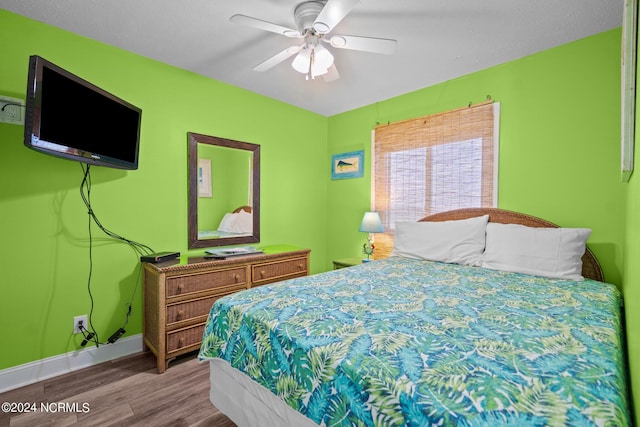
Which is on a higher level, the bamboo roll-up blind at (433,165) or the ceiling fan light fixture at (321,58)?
the ceiling fan light fixture at (321,58)

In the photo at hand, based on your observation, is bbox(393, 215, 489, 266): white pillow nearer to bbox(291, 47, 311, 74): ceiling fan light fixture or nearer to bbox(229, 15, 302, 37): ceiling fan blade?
bbox(291, 47, 311, 74): ceiling fan light fixture

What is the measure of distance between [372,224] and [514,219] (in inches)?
51.4

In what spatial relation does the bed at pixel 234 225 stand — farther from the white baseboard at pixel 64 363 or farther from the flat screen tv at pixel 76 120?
the white baseboard at pixel 64 363

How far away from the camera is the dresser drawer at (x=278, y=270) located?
273 cm

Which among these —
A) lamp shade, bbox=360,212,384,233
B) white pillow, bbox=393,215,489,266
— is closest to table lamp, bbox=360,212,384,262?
lamp shade, bbox=360,212,384,233

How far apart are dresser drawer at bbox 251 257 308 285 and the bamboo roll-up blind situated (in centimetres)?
99

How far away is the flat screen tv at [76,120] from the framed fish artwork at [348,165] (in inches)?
92.1

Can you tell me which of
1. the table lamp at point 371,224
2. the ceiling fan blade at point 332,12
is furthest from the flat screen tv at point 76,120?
the table lamp at point 371,224


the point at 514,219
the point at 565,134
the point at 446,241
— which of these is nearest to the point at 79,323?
the point at 446,241

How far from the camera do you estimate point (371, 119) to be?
359 cm

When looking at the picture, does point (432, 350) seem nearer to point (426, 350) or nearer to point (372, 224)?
point (426, 350)

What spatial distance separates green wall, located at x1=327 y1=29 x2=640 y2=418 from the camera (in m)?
2.11

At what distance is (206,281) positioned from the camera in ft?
7.83

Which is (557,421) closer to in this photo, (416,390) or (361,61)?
(416,390)
